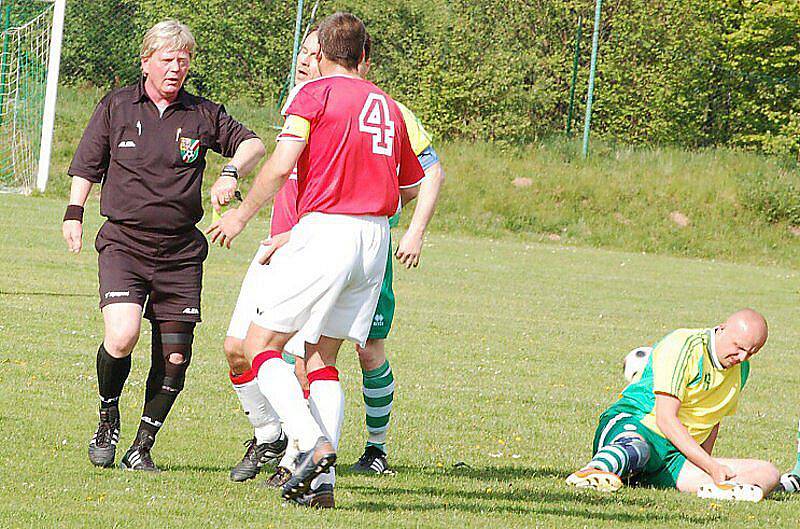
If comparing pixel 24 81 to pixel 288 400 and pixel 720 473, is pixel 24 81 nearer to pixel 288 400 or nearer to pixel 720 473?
pixel 720 473

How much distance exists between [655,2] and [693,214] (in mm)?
10055

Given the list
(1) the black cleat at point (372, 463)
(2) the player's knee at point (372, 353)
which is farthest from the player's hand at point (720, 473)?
(2) the player's knee at point (372, 353)

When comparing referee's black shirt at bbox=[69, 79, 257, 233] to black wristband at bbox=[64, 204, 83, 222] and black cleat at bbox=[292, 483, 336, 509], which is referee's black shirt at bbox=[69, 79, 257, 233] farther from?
black cleat at bbox=[292, 483, 336, 509]

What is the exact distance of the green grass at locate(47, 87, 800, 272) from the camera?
29.5 m

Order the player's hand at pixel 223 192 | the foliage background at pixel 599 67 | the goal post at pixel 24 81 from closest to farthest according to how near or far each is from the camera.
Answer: the player's hand at pixel 223 192 → the goal post at pixel 24 81 → the foliage background at pixel 599 67

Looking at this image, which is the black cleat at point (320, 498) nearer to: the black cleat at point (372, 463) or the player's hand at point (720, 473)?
the black cleat at point (372, 463)

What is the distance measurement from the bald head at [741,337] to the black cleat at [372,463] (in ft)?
6.28

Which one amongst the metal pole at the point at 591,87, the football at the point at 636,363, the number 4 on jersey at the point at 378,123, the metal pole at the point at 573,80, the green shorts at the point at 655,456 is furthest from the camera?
the metal pole at the point at 573,80

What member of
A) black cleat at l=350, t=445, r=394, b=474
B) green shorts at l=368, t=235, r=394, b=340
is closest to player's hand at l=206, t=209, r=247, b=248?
green shorts at l=368, t=235, r=394, b=340

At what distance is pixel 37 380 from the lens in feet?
29.2

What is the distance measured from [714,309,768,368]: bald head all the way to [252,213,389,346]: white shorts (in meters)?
2.21

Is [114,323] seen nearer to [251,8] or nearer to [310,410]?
[310,410]

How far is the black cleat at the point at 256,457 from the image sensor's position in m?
6.23

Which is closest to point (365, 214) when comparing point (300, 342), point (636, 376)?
point (300, 342)
